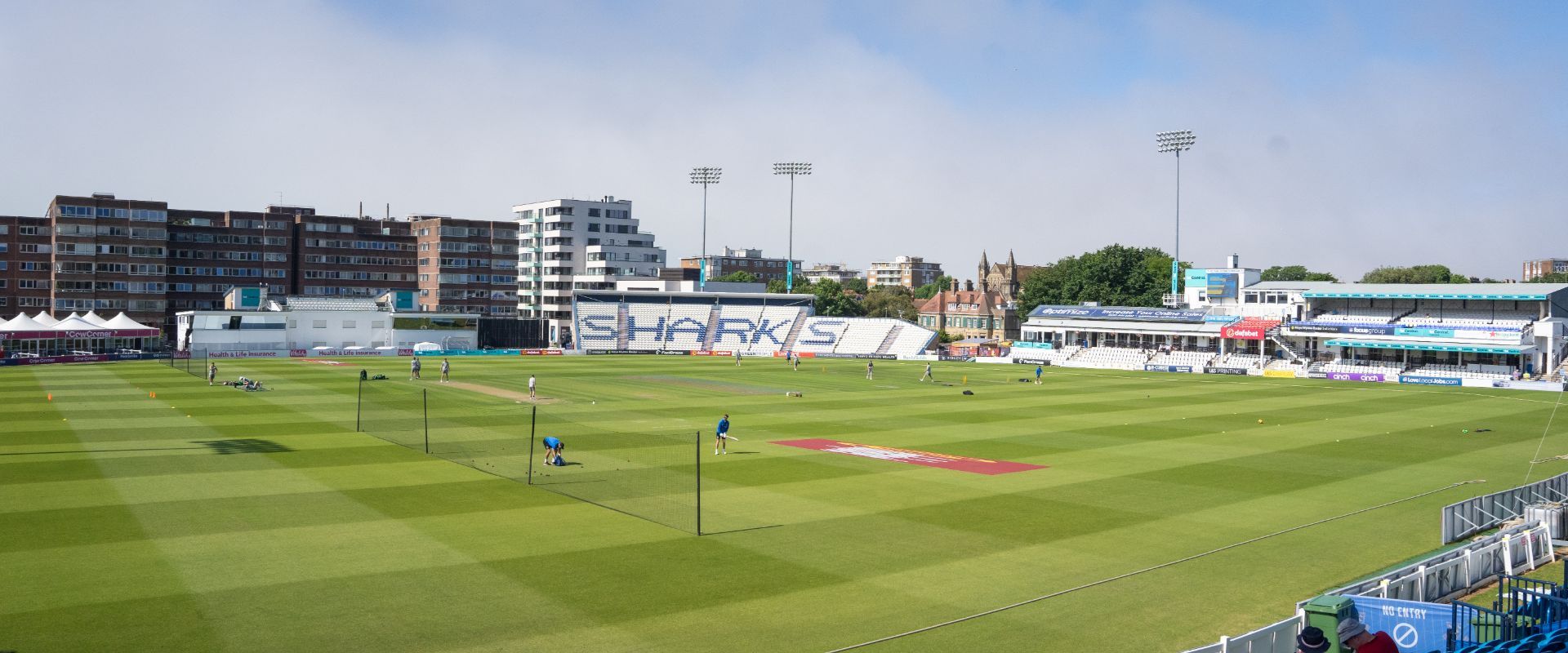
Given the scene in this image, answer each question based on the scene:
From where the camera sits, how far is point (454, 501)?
75.9 feet

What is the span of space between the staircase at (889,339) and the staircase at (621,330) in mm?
25082

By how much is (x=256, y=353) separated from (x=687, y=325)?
130 ft

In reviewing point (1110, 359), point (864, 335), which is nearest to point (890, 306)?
point (864, 335)

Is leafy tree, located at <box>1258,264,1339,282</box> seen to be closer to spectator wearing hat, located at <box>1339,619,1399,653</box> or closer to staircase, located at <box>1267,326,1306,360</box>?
staircase, located at <box>1267,326,1306,360</box>

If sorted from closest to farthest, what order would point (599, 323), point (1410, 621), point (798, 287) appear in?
point (1410, 621) → point (599, 323) → point (798, 287)

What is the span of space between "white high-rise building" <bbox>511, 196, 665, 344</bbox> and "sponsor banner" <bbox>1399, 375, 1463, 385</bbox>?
9247 centimetres

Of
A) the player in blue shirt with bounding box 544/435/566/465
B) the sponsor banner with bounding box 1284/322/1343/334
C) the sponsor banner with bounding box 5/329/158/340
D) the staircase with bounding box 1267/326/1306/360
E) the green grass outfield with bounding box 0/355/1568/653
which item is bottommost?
the green grass outfield with bounding box 0/355/1568/653

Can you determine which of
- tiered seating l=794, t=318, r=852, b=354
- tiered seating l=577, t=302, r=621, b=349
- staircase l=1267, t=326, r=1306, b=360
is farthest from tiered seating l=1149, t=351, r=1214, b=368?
tiered seating l=577, t=302, r=621, b=349

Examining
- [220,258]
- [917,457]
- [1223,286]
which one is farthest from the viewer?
[220,258]

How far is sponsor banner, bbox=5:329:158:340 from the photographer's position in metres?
72.7

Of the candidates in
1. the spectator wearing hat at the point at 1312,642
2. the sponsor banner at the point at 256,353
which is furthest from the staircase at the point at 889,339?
the spectator wearing hat at the point at 1312,642

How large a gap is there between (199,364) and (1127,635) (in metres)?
70.5

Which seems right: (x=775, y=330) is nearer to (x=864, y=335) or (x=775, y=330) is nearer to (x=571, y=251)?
(x=864, y=335)

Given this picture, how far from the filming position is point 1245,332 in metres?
81.6
